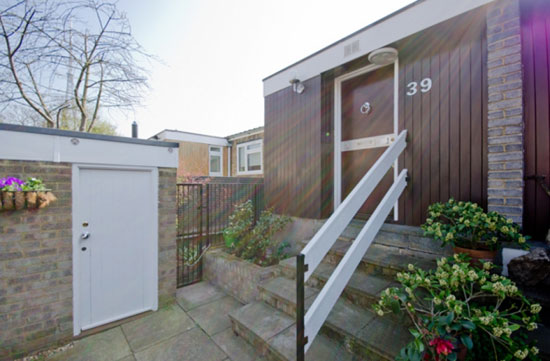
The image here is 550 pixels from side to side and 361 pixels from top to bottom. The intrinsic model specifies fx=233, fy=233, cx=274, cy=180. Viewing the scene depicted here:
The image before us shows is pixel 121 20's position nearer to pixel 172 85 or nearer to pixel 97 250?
pixel 172 85

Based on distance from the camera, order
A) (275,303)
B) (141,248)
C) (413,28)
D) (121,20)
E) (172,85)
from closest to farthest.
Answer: (275,303) < (413,28) < (141,248) < (121,20) < (172,85)

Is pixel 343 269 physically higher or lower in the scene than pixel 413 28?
lower

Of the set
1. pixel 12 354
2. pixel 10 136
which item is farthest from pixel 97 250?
pixel 10 136

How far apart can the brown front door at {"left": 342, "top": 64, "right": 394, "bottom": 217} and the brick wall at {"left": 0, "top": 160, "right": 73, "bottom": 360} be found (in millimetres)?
3640

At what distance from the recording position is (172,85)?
5.54m

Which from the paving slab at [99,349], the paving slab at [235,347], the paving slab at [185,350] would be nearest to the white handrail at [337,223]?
the paving slab at [235,347]

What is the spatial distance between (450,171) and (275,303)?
93.5 inches

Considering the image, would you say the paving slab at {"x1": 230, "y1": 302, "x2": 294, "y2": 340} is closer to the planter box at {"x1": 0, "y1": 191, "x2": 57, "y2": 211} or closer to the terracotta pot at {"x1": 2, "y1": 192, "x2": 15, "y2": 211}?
the planter box at {"x1": 0, "y1": 191, "x2": 57, "y2": 211}

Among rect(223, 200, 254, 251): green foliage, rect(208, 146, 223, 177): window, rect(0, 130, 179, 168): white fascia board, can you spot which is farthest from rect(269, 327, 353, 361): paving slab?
rect(208, 146, 223, 177): window

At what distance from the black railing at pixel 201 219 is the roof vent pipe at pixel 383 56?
2996mm

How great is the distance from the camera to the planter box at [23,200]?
2205 mm

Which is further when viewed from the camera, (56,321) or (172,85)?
(172,85)

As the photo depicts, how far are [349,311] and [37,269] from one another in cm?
321

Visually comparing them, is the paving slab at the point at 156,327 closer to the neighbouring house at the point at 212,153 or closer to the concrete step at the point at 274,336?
the concrete step at the point at 274,336
